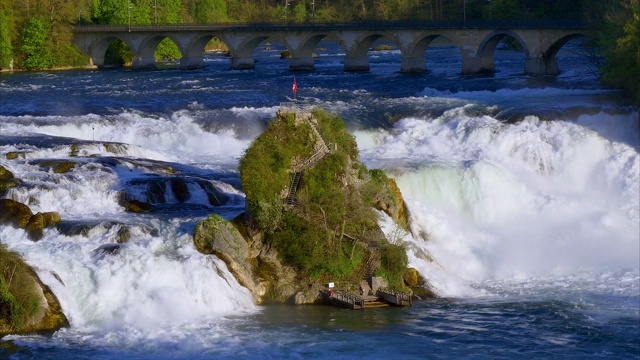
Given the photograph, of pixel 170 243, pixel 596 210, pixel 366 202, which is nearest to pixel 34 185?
pixel 170 243

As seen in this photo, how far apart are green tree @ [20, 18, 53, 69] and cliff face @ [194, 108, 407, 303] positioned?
226 feet

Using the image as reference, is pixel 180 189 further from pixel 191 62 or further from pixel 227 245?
pixel 191 62

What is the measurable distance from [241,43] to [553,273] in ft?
225

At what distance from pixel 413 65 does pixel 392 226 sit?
5478 centimetres

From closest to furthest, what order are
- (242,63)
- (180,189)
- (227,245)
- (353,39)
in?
(227,245) → (180,189) → (353,39) → (242,63)

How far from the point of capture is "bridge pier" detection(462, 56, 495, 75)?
87.1 meters

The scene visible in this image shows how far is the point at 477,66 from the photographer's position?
8719 centimetres

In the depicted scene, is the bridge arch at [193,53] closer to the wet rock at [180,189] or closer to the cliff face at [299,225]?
the wet rock at [180,189]

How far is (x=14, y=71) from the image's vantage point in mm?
100250

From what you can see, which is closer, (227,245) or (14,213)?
(227,245)

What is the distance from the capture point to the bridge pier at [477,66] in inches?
3430

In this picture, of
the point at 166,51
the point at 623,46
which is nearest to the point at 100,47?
the point at 166,51

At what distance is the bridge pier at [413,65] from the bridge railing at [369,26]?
8.75 ft

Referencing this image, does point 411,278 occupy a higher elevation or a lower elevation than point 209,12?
lower
